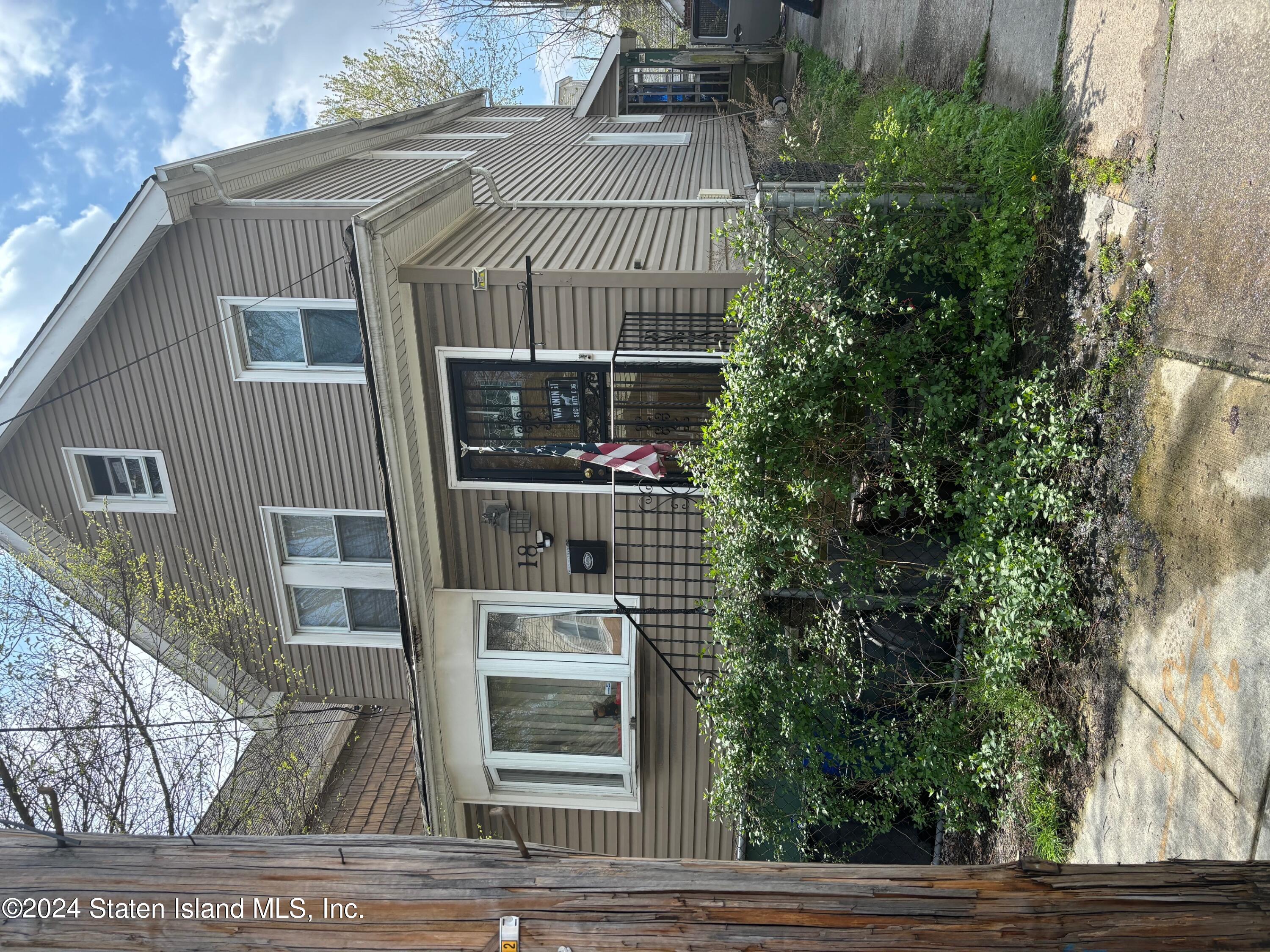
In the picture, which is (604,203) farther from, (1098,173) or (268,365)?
(1098,173)

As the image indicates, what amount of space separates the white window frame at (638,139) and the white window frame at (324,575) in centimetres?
983

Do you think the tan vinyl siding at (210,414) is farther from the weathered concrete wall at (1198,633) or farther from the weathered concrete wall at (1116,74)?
the weathered concrete wall at (1198,633)

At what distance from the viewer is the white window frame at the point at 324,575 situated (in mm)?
8422

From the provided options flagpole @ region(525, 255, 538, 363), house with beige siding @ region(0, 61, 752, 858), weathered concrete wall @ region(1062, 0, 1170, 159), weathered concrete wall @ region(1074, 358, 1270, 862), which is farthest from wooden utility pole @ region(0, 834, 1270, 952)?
flagpole @ region(525, 255, 538, 363)

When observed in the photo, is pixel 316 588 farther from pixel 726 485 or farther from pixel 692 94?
pixel 692 94

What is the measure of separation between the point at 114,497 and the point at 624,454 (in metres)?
6.25

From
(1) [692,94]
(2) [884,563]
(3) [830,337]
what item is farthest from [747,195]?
(1) [692,94]

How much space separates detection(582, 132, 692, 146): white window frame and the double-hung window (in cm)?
1057

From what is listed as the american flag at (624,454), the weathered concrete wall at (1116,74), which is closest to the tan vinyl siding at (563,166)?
the american flag at (624,454)

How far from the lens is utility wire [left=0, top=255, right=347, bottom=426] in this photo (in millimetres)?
7637

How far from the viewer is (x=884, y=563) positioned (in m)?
6.56

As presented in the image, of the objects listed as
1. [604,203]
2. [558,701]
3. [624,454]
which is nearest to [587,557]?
[624,454]

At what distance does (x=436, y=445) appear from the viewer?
7.34 metres

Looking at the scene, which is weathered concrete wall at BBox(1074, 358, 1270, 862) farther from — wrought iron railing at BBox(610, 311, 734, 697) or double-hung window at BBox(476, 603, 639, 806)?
double-hung window at BBox(476, 603, 639, 806)
